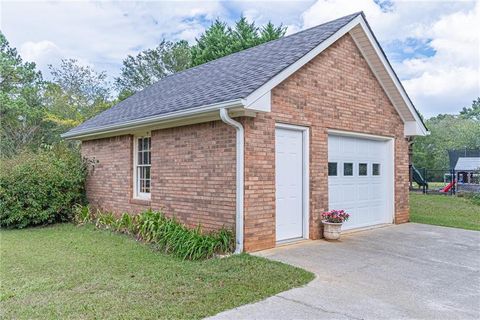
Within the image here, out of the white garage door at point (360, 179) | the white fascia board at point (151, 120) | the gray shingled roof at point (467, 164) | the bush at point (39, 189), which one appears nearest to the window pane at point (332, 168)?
the white garage door at point (360, 179)

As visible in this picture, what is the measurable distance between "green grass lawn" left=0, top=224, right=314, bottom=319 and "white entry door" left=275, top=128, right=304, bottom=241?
1.54m

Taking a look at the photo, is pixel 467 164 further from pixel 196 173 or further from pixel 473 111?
pixel 473 111

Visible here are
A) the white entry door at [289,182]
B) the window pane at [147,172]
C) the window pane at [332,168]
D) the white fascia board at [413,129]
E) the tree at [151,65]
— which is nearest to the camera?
the white entry door at [289,182]

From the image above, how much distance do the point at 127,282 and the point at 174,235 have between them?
196 cm

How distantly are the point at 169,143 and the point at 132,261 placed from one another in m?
3.03

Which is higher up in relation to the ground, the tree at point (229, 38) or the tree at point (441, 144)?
the tree at point (229, 38)

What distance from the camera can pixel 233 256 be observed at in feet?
20.2

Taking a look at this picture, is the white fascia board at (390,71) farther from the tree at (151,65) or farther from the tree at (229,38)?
the tree at (151,65)

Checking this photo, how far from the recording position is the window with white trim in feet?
31.4

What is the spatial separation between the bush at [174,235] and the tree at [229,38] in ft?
59.1

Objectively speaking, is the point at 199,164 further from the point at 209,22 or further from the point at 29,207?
the point at 209,22

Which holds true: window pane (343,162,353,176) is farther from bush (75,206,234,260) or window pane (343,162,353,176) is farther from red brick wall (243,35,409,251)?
bush (75,206,234,260)

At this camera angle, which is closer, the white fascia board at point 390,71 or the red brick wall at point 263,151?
the red brick wall at point 263,151

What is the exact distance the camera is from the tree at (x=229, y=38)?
982 inches
